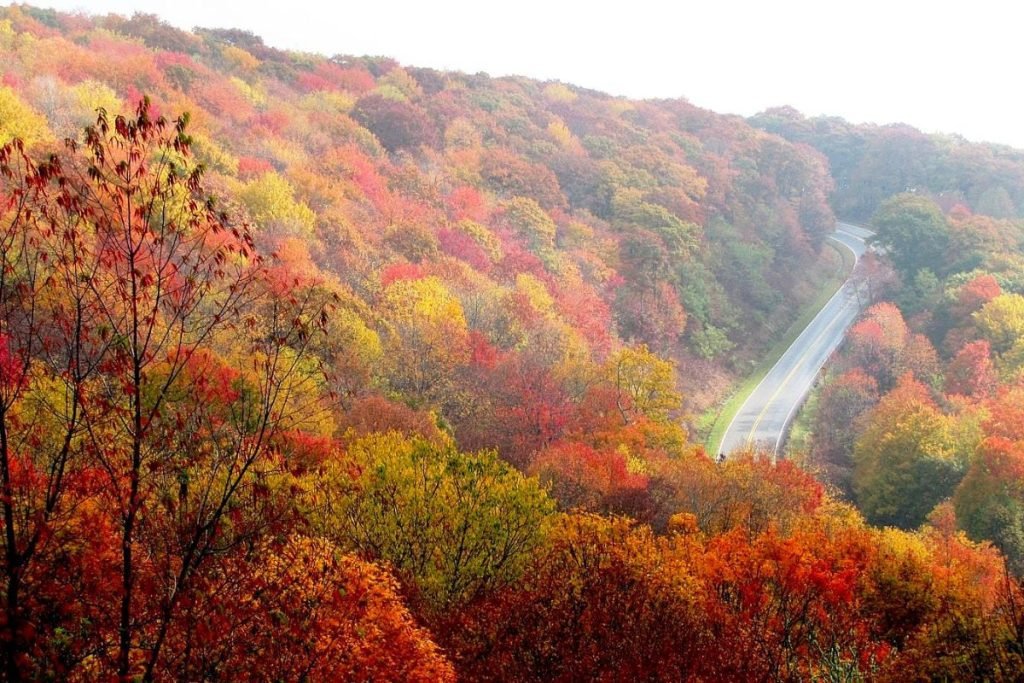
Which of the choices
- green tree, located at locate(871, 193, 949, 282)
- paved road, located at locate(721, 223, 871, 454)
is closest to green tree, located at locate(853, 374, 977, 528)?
paved road, located at locate(721, 223, 871, 454)

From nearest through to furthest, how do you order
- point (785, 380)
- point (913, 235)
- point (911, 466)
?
point (911, 466) < point (785, 380) < point (913, 235)

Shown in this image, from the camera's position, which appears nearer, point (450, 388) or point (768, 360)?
point (450, 388)

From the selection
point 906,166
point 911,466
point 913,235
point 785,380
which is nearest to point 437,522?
point 911,466

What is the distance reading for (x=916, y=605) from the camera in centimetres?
2627

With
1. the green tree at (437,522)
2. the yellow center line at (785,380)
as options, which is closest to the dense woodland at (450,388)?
the green tree at (437,522)

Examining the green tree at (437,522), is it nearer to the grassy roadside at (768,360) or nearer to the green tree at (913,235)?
the grassy roadside at (768,360)

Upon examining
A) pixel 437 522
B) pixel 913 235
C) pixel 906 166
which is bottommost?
pixel 437 522

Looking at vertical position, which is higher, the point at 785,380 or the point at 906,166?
the point at 906,166

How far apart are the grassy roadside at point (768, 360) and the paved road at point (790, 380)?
22.1 inches

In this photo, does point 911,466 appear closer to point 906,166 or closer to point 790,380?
point 790,380

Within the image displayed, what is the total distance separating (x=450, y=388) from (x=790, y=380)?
42941 millimetres

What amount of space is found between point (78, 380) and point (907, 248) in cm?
9337

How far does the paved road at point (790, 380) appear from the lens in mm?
60438

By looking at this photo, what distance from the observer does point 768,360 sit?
76.7 meters
